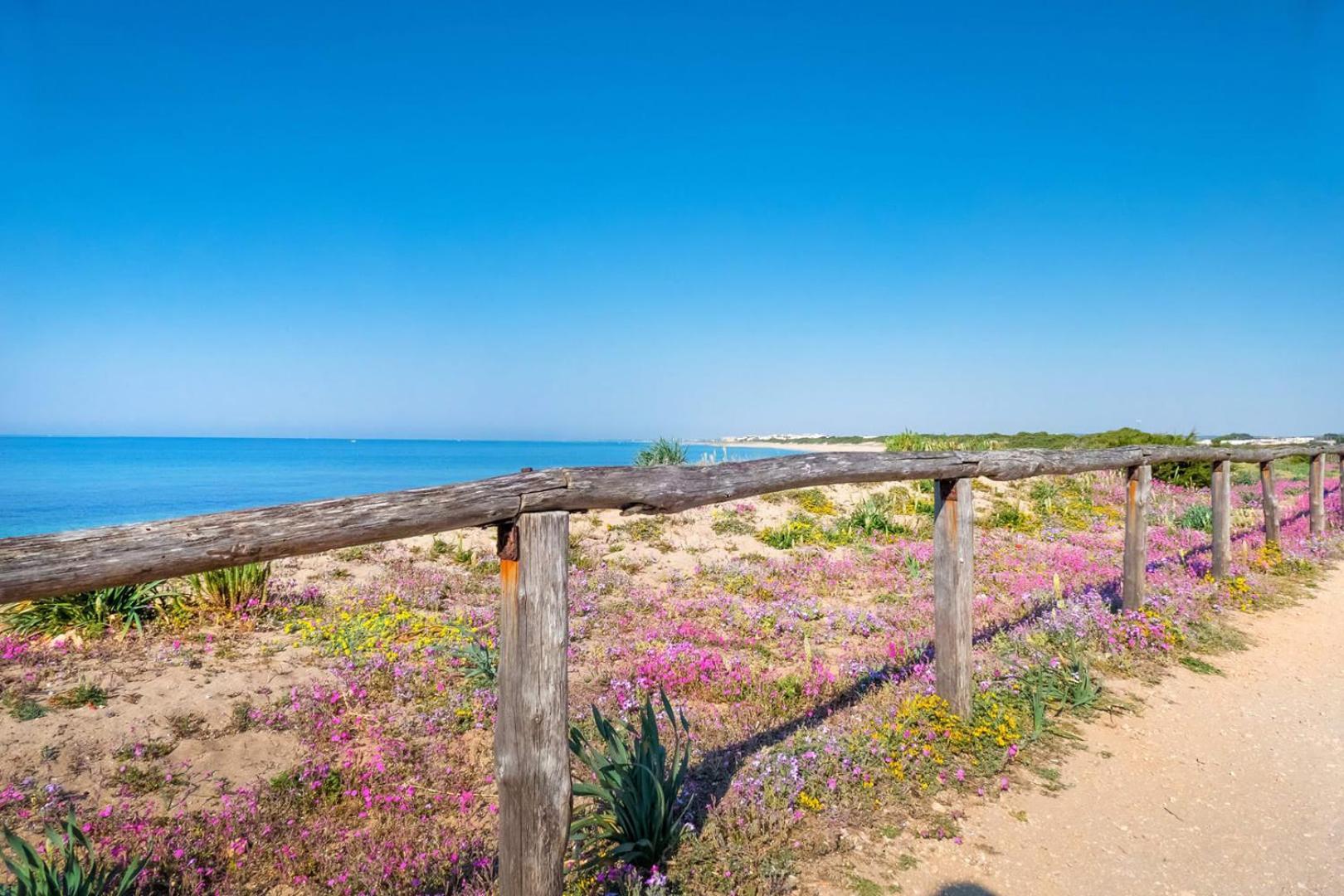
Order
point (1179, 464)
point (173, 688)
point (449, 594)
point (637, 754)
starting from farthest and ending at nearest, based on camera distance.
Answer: point (1179, 464)
point (449, 594)
point (173, 688)
point (637, 754)

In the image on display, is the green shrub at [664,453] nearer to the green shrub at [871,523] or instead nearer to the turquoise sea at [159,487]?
the turquoise sea at [159,487]

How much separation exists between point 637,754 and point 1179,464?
25.1 metres

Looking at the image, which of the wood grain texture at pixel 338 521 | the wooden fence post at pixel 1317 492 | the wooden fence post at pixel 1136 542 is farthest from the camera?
the wooden fence post at pixel 1317 492

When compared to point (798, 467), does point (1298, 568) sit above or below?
below

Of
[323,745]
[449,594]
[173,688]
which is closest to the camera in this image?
[323,745]

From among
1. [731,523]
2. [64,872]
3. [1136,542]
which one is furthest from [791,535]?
[64,872]

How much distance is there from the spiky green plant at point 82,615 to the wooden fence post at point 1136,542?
10.5m

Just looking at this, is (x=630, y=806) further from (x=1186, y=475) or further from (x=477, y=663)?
(x=1186, y=475)

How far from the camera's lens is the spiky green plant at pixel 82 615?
6.77m

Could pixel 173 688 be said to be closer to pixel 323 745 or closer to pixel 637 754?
pixel 323 745

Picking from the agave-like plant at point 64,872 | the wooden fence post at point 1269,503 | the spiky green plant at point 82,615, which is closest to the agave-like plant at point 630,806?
the agave-like plant at point 64,872

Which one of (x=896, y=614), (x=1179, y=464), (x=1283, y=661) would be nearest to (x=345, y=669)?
(x=896, y=614)

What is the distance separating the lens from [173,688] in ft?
18.1

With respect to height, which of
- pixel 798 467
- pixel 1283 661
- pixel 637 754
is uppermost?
pixel 798 467
